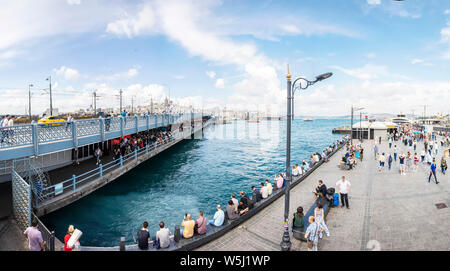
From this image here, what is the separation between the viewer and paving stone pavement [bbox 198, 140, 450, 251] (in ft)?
24.2

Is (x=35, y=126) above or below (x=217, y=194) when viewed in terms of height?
above

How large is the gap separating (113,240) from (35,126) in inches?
280

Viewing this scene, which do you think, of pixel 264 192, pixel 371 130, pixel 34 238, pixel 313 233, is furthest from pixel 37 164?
pixel 371 130

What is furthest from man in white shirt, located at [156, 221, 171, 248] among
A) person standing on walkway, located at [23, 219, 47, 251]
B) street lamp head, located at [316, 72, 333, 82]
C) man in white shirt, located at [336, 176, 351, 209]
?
man in white shirt, located at [336, 176, 351, 209]

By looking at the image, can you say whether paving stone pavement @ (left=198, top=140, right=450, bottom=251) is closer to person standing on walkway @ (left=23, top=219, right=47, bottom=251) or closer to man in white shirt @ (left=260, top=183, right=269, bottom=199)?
man in white shirt @ (left=260, top=183, right=269, bottom=199)

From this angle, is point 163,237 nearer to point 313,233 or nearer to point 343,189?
point 313,233

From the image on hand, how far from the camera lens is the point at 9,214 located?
10.4 m

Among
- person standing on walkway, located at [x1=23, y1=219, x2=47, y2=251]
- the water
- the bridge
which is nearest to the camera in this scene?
person standing on walkway, located at [x1=23, y1=219, x2=47, y2=251]

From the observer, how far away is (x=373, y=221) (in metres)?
8.97

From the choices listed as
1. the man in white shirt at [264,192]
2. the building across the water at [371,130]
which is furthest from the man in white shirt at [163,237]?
the building across the water at [371,130]

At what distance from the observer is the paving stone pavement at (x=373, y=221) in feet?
24.2

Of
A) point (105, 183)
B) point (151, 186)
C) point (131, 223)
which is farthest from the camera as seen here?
Result: point (151, 186)
